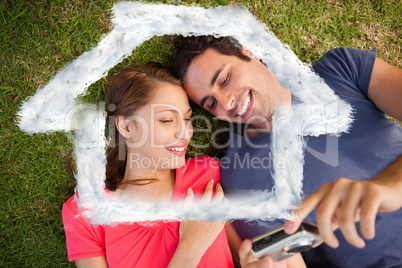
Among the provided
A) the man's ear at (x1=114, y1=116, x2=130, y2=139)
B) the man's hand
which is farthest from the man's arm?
the man's ear at (x1=114, y1=116, x2=130, y2=139)

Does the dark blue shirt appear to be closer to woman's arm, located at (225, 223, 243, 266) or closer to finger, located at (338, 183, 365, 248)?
woman's arm, located at (225, 223, 243, 266)

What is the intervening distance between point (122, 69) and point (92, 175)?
653 millimetres

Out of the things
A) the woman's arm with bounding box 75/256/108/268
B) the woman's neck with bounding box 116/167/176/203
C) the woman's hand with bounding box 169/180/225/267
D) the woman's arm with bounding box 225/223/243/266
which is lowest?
the woman's arm with bounding box 75/256/108/268

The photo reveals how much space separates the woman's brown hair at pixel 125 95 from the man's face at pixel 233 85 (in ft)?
0.50

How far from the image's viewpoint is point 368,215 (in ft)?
2.83

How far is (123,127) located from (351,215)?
127cm

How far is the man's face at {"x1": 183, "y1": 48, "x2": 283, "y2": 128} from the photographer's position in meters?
1.63

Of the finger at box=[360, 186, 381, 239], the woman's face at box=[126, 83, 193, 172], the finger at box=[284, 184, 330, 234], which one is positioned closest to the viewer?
the finger at box=[360, 186, 381, 239]

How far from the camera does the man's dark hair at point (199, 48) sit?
168 centimetres

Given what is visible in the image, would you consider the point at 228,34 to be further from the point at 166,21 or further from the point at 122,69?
the point at 122,69

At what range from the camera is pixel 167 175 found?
72.0 inches

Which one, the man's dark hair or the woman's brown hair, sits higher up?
the man's dark hair

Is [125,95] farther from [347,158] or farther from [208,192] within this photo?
[347,158]

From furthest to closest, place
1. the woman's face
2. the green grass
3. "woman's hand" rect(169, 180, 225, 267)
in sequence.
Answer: the green grass < the woman's face < "woman's hand" rect(169, 180, 225, 267)
